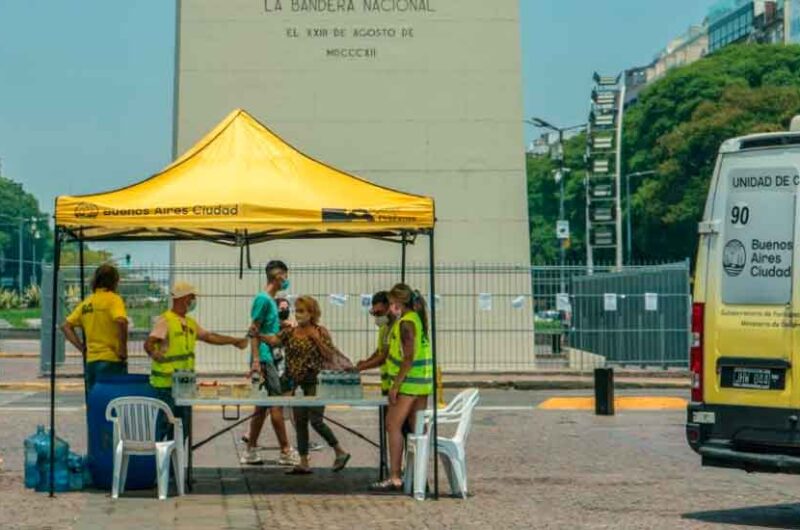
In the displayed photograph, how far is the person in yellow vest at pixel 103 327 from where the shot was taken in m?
15.1

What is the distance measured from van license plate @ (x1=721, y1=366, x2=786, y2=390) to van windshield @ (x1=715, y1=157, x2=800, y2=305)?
50 cm

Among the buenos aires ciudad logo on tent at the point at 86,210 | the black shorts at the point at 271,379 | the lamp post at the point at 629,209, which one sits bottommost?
the black shorts at the point at 271,379

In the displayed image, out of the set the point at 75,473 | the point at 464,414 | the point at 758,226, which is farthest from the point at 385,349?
the point at 758,226

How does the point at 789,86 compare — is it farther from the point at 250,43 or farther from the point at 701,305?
the point at 701,305

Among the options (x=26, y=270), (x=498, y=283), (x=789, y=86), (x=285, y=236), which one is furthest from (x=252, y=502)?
(x=26, y=270)

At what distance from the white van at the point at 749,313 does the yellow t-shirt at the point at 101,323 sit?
5056 millimetres

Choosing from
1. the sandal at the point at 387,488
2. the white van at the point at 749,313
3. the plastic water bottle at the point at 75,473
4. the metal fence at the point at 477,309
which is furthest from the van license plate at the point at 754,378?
the metal fence at the point at 477,309

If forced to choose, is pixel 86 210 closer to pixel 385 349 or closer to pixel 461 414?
pixel 385 349

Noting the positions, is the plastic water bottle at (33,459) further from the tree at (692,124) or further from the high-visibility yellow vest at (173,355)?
the tree at (692,124)

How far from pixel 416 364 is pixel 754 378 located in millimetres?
2936

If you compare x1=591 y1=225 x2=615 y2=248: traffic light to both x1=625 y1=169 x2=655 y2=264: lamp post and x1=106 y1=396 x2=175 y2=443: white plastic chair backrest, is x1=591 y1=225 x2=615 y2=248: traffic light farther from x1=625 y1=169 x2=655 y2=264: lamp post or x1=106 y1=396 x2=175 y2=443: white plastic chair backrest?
x1=106 y1=396 x2=175 y2=443: white plastic chair backrest

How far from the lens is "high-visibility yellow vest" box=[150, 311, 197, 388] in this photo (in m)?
14.8

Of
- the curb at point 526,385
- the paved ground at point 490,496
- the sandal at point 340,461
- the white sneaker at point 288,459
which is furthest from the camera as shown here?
the curb at point 526,385

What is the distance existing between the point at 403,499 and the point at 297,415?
1.58 meters
